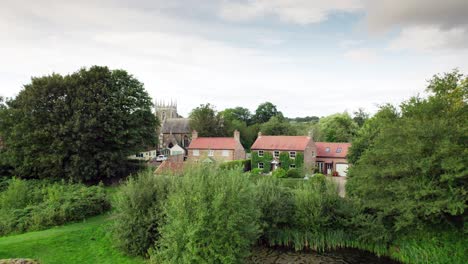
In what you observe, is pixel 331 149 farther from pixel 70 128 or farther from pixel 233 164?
pixel 70 128

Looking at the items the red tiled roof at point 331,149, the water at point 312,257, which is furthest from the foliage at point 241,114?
the water at point 312,257

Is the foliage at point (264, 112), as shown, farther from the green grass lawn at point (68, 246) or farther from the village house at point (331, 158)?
the green grass lawn at point (68, 246)

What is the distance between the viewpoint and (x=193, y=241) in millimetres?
10508

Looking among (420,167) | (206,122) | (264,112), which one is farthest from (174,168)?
(264,112)

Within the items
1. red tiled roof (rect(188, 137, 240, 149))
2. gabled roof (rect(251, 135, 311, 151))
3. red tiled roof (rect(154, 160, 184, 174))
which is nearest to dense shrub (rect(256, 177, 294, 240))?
red tiled roof (rect(154, 160, 184, 174))

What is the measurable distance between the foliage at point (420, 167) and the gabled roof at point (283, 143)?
2108cm

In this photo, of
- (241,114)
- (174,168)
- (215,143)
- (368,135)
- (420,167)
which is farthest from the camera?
(241,114)

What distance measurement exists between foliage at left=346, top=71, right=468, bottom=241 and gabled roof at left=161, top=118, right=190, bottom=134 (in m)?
53.3

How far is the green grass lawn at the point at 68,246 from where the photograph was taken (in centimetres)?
1293

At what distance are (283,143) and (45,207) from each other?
28.6 meters

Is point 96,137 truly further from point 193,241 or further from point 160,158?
point 160,158

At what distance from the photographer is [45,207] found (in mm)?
17859

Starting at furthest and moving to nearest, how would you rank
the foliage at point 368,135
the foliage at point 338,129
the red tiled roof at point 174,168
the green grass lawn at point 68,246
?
the foliage at point 338,129
the foliage at point 368,135
the red tiled roof at point 174,168
the green grass lawn at point 68,246

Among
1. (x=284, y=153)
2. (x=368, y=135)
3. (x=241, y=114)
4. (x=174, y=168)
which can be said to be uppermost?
(x=241, y=114)
